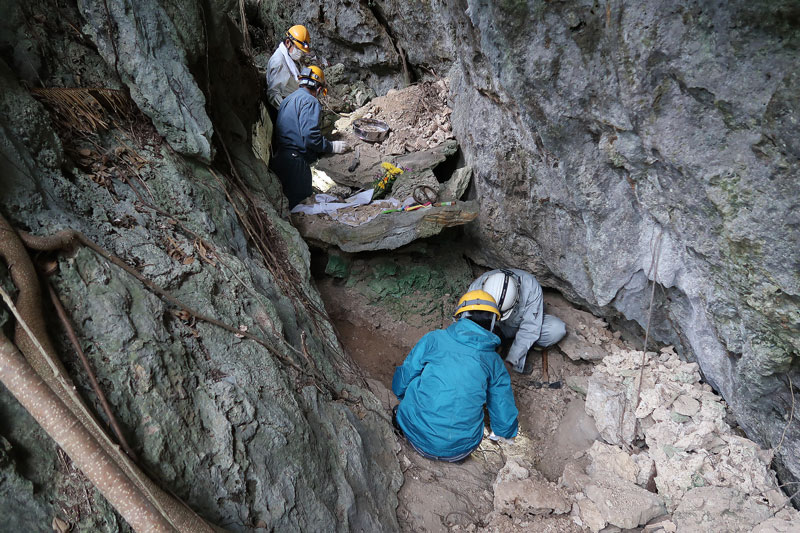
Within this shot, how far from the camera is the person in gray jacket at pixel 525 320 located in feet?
14.4

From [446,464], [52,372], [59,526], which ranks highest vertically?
[52,372]

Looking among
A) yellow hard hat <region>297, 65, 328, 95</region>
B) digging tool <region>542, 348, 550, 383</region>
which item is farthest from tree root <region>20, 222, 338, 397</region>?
yellow hard hat <region>297, 65, 328, 95</region>

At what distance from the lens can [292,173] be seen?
16.9 feet

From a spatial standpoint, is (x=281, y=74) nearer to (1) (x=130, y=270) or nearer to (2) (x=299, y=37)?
(2) (x=299, y=37)

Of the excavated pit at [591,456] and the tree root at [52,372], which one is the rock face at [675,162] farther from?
the tree root at [52,372]

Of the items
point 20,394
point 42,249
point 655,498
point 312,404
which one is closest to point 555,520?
point 655,498

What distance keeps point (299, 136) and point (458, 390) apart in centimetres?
365

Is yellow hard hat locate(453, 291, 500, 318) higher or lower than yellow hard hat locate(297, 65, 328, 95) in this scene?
lower

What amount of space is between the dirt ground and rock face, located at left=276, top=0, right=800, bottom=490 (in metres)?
1.17

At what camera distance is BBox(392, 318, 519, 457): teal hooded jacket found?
10.3 feet

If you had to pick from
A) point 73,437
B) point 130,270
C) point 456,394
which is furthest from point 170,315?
point 456,394

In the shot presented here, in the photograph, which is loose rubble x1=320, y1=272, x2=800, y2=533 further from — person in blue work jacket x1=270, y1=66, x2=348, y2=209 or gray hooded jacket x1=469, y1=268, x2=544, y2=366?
person in blue work jacket x1=270, y1=66, x2=348, y2=209

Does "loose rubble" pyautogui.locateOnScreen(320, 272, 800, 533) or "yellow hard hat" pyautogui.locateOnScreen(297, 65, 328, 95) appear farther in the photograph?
"yellow hard hat" pyautogui.locateOnScreen(297, 65, 328, 95)

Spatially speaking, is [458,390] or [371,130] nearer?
[458,390]
